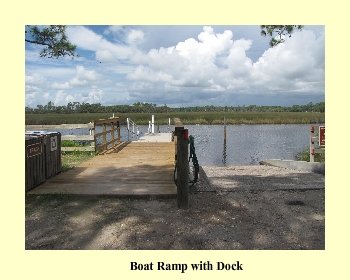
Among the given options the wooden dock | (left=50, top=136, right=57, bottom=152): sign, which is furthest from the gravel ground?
(left=50, top=136, right=57, bottom=152): sign

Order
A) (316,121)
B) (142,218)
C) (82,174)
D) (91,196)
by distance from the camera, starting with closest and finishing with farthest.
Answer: (142,218) → (91,196) → (82,174) → (316,121)

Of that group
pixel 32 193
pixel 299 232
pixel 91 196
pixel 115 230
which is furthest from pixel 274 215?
pixel 32 193

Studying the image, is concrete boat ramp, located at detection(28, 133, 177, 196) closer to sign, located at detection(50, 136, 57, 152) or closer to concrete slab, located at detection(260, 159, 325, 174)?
sign, located at detection(50, 136, 57, 152)

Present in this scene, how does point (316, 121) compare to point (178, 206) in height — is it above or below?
above

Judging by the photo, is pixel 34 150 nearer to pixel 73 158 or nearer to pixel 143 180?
pixel 143 180

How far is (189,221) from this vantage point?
15.4 feet

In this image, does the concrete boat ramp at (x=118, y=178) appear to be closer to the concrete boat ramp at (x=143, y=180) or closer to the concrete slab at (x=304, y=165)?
the concrete boat ramp at (x=143, y=180)

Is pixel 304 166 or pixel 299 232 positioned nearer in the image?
pixel 299 232

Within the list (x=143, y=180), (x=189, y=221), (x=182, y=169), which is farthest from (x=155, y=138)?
(x=189, y=221)

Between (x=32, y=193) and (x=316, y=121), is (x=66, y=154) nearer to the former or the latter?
(x=32, y=193)

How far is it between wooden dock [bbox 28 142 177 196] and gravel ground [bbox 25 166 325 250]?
0.31 m

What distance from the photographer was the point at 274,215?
4949 mm

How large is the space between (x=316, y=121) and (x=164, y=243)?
175 feet

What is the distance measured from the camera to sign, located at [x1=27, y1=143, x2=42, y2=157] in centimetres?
607
